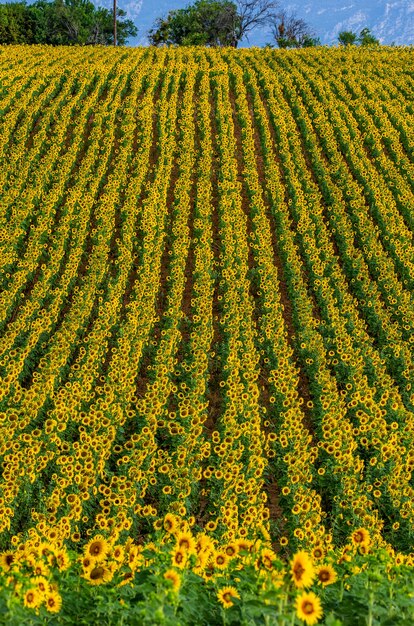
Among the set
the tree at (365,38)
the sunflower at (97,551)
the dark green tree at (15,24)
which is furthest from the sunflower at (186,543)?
the dark green tree at (15,24)

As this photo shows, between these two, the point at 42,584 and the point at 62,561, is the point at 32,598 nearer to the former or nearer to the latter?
the point at 42,584

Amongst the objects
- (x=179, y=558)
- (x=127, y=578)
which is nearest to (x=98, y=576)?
(x=127, y=578)

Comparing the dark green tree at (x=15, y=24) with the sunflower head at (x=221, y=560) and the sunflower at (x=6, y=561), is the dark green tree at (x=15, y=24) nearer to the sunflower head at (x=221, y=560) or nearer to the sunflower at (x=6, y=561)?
the sunflower at (x=6, y=561)

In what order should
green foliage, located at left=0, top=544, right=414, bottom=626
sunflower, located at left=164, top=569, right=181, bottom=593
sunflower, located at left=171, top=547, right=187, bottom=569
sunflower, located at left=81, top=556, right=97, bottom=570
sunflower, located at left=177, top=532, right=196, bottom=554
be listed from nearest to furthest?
green foliage, located at left=0, top=544, right=414, bottom=626, sunflower, located at left=164, top=569, right=181, bottom=593, sunflower, located at left=171, top=547, right=187, bottom=569, sunflower, located at left=177, top=532, right=196, bottom=554, sunflower, located at left=81, top=556, right=97, bottom=570

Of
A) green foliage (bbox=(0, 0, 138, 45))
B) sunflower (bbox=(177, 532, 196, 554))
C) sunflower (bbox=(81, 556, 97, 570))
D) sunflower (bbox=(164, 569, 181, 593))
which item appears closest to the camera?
sunflower (bbox=(164, 569, 181, 593))

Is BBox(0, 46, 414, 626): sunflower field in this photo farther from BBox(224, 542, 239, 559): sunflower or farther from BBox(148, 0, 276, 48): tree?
BBox(148, 0, 276, 48): tree

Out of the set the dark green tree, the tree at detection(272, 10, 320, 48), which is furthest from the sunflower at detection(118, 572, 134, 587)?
the dark green tree
